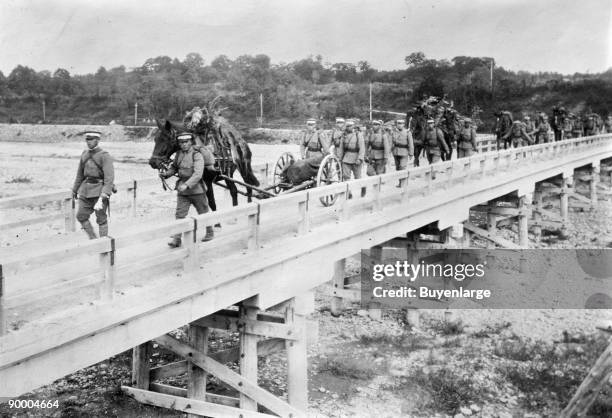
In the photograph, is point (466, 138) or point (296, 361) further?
point (466, 138)

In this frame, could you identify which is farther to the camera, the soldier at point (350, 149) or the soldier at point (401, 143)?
the soldier at point (401, 143)

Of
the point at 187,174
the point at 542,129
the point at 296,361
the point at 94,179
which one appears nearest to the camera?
the point at 94,179

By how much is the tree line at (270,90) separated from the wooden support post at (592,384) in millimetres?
32669

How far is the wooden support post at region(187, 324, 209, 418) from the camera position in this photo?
27.4 feet

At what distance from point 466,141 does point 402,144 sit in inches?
210

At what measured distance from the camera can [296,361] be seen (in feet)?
27.3

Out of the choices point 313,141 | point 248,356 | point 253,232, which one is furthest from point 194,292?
point 313,141

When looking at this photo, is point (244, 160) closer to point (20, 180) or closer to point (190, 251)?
point (190, 251)

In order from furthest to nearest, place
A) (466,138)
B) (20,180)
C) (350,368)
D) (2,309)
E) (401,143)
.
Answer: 1. (20,180)
2. (466,138)
3. (401,143)
4. (350,368)
5. (2,309)

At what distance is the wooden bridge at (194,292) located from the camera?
546 cm

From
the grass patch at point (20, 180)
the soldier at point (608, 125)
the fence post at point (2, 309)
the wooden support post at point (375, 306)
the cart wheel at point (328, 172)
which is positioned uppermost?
the soldier at point (608, 125)

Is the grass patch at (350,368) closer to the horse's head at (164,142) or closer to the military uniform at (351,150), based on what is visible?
the military uniform at (351,150)

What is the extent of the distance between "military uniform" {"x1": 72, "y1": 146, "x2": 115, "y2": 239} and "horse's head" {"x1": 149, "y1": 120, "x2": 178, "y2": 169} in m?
0.73

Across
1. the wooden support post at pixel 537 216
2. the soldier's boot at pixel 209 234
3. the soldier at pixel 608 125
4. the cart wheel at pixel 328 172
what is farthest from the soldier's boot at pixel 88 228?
the soldier at pixel 608 125
